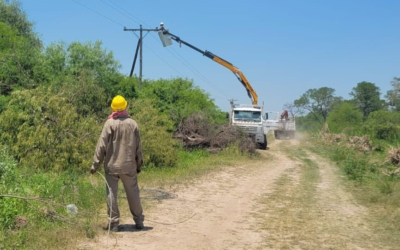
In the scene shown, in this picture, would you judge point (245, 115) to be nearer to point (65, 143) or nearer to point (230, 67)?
→ point (230, 67)

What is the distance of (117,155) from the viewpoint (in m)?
7.21

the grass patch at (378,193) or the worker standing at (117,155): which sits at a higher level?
the worker standing at (117,155)

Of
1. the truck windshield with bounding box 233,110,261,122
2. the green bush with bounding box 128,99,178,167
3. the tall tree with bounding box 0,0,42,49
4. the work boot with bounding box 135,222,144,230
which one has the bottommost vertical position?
the work boot with bounding box 135,222,144,230

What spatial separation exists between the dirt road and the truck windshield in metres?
13.2

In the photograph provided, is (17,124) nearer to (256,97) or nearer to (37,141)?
(37,141)

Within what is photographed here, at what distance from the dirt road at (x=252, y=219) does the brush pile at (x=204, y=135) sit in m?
6.86

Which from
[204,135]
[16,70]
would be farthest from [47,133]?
[204,135]

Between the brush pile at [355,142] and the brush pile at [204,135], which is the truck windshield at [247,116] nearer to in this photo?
the brush pile at [204,135]

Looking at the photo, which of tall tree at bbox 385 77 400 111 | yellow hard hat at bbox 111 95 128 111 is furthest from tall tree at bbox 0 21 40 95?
tall tree at bbox 385 77 400 111

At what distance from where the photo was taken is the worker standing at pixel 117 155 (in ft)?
23.6

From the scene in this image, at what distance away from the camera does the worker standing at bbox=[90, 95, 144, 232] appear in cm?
720

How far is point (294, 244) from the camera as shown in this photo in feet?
23.1

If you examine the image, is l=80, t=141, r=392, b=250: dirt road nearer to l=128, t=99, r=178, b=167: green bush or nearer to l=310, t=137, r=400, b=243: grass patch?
l=310, t=137, r=400, b=243: grass patch

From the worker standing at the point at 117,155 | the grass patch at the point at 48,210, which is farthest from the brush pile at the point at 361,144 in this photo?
the worker standing at the point at 117,155
